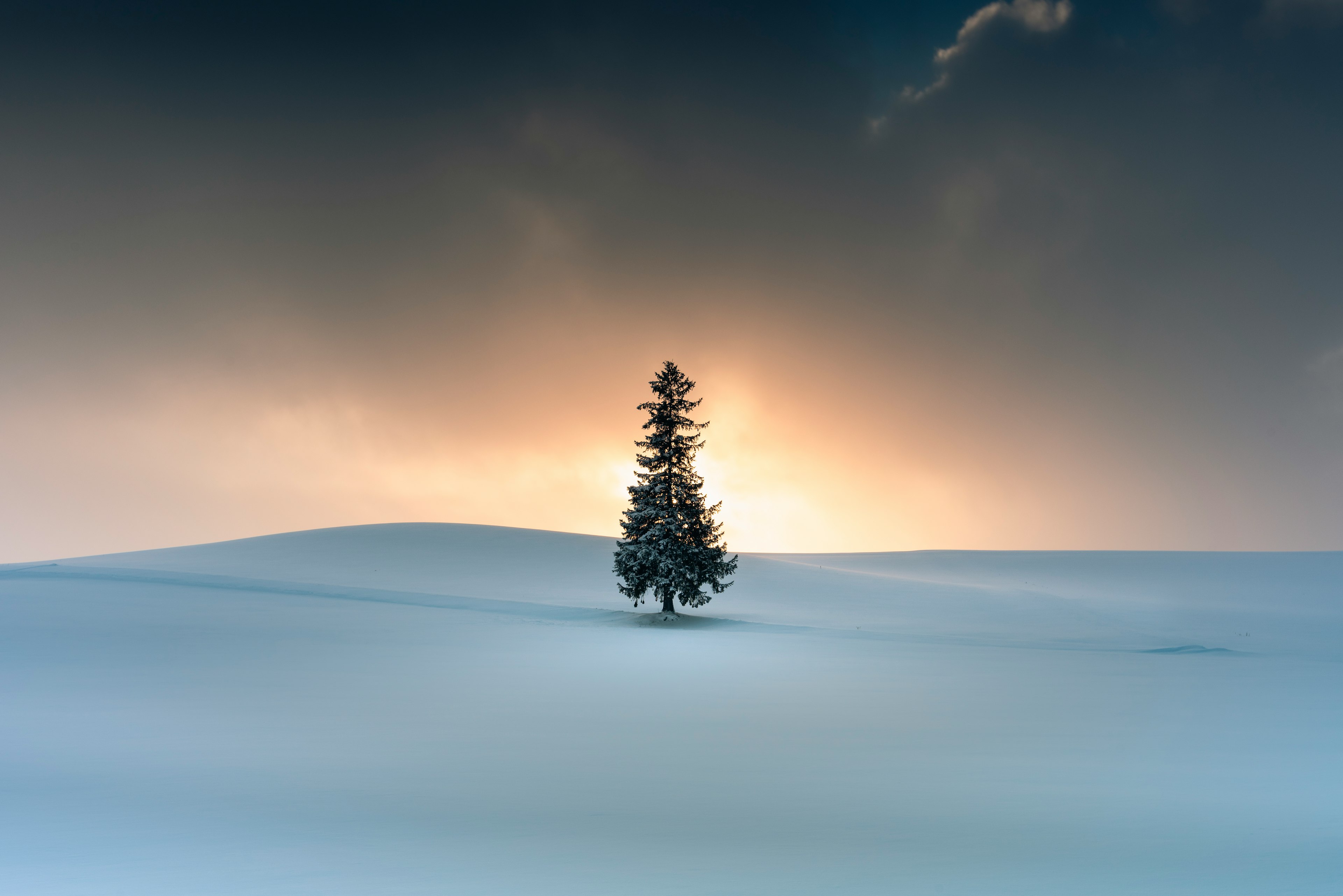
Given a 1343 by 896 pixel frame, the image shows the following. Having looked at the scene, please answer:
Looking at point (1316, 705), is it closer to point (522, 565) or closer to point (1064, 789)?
point (1064, 789)

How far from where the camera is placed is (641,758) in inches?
396

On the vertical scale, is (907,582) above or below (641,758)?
above

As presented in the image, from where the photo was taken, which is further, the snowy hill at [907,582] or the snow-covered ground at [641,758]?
the snowy hill at [907,582]

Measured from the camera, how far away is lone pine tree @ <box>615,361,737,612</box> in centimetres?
2902

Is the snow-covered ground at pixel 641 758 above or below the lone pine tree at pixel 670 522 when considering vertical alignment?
below

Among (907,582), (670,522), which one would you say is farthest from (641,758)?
(907,582)

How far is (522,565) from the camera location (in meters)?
42.4

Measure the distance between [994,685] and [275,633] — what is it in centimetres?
1731

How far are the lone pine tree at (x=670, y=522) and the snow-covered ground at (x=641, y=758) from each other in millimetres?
2936

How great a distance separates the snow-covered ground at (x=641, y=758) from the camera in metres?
6.47

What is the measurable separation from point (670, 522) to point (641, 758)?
1908cm

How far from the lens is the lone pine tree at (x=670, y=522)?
95.2 feet

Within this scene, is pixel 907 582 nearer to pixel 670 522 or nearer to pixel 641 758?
pixel 670 522

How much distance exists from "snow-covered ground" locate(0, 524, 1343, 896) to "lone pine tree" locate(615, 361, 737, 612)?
116 inches
